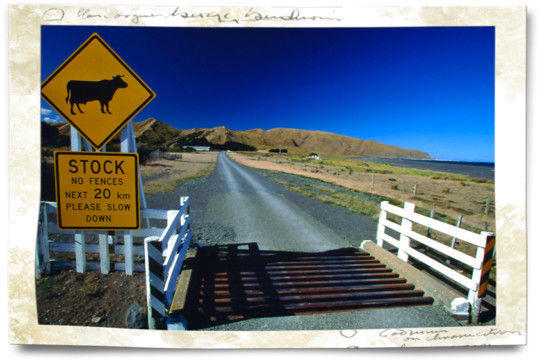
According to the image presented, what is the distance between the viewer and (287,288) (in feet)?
9.26

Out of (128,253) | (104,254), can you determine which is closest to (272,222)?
(128,253)

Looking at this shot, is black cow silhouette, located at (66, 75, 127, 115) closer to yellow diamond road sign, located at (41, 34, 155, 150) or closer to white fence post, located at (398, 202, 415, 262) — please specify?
yellow diamond road sign, located at (41, 34, 155, 150)

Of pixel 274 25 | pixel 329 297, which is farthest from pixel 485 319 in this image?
pixel 274 25

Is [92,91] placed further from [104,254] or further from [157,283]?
[104,254]

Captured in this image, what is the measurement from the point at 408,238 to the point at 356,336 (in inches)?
73.7

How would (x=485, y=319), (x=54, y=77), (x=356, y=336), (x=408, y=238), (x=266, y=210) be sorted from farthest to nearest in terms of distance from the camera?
(x=266, y=210) < (x=408, y=238) < (x=485, y=319) < (x=356, y=336) < (x=54, y=77)

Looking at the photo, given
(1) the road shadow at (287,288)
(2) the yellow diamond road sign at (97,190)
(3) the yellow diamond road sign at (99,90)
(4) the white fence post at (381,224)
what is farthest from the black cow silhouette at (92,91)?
(4) the white fence post at (381,224)

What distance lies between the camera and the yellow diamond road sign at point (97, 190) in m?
2.12

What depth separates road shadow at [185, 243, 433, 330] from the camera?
2.40 m

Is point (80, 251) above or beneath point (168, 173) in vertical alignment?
beneath

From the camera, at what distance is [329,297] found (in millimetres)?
2594

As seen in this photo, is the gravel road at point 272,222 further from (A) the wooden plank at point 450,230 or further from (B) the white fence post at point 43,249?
(B) the white fence post at point 43,249

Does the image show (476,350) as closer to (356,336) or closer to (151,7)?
(356,336)

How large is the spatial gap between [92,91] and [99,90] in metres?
0.05
